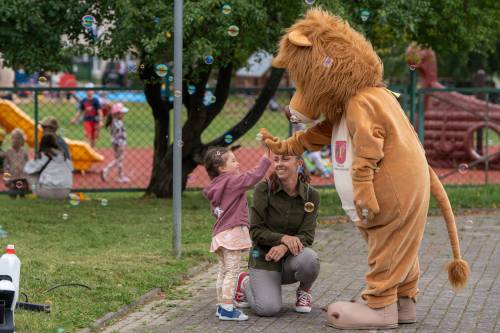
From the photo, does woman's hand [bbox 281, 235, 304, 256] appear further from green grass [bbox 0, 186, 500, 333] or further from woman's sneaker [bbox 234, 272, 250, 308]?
green grass [bbox 0, 186, 500, 333]

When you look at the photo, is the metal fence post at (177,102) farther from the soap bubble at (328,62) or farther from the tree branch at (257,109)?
the tree branch at (257,109)

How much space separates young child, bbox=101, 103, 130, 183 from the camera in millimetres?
16906

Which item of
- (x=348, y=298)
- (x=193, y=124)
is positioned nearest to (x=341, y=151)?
(x=348, y=298)

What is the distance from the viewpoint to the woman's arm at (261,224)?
727 centimetres

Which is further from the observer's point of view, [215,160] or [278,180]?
[278,180]

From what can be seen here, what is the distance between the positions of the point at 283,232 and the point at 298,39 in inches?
58.1

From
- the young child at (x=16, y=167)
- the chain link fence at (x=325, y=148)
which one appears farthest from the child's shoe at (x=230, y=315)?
the chain link fence at (x=325, y=148)

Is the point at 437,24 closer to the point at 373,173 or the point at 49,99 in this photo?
the point at 373,173

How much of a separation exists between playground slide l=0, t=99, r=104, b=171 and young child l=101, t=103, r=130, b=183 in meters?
0.69

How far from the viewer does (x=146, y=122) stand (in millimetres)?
22719

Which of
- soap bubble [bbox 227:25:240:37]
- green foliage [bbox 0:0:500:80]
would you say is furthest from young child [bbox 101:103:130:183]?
soap bubble [bbox 227:25:240:37]

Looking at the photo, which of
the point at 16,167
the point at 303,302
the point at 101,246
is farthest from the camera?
the point at 16,167

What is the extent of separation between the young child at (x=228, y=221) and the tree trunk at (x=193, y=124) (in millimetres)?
6006

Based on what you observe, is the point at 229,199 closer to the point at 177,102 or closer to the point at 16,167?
the point at 177,102
